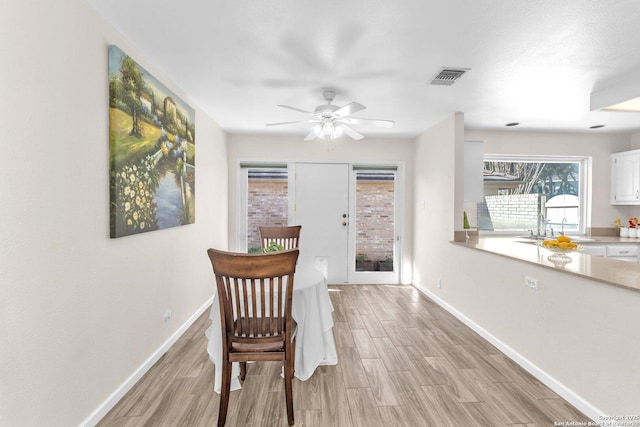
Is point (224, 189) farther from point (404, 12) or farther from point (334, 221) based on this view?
point (404, 12)

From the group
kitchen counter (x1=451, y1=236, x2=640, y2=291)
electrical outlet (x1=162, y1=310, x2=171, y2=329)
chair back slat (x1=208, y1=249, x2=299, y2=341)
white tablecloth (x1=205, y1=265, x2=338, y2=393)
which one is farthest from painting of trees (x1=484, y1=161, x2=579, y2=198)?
electrical outlet (x1=162, y1=310, x2=171, y2=329)

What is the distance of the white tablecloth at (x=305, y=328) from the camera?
219 centimetres

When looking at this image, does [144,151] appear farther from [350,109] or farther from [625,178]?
[625,178]

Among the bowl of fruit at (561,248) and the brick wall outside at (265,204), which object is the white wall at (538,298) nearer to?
the bowl of fruit at (561,248)

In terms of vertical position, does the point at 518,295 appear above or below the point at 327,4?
below

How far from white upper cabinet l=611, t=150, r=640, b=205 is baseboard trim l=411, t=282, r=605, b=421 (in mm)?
3114

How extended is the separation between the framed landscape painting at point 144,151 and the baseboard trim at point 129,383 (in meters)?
1.03

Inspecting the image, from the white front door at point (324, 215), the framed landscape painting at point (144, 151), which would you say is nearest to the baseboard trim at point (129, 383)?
the framed landscape painting at point (144, 151)

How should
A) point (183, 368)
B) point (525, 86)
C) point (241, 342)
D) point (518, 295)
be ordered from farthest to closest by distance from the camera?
point (525, 86)
point (518, 295)
point (183, 368)
point (241, 342)

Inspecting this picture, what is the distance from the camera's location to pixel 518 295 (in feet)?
9.09

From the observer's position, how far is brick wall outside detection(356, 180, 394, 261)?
539 cm

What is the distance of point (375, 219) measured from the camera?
213 inches

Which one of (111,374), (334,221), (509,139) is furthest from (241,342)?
(509,139)

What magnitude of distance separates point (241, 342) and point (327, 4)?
6.54ft
